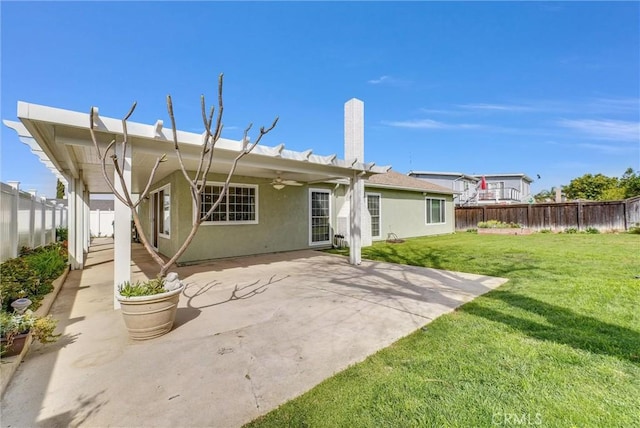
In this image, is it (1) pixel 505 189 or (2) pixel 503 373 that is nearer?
(2) pixel 503 373

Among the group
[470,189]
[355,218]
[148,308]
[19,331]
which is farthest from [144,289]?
[470,189]

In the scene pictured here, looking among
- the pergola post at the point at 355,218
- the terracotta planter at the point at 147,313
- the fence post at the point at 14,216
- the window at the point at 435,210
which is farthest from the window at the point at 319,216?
the fence post at the point at 14,216

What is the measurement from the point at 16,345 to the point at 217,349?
2.04m

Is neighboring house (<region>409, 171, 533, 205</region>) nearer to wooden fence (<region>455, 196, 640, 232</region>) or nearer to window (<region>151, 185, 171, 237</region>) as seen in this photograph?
wooden fence (<region>455, 196, 640, 232</region>)

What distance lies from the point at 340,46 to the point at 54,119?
10696 millimetres

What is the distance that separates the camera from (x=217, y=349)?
3326 millimetres

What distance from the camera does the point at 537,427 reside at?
197cm

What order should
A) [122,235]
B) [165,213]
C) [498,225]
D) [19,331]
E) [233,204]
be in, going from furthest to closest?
1. [498,225]
2. [165,213]
3. [233,204]
4. [122,235]
5. [19,331]

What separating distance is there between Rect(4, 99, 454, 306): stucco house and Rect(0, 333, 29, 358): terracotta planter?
1447 mm

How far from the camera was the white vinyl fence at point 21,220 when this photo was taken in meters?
6.49

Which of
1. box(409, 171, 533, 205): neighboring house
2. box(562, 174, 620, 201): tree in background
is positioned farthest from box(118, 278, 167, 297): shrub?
box(562, 174, 620, 201): tree in background

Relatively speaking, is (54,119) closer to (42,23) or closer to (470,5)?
(42,23)

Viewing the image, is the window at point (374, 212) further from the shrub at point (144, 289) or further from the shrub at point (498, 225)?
the shrub at point (144, 289)

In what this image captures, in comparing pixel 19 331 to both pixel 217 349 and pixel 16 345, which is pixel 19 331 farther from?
pixel 217 349
